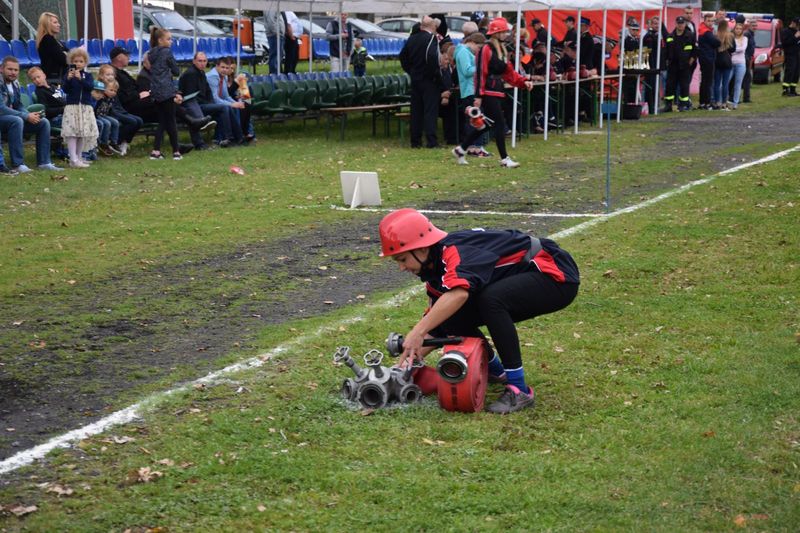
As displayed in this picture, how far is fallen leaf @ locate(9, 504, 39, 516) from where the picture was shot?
16.1ft

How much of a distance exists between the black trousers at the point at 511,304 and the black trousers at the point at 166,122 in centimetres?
1240

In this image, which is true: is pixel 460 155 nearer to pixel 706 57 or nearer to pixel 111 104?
pixel 111 104

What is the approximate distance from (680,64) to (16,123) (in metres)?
16.8

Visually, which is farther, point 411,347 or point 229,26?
point 229,26

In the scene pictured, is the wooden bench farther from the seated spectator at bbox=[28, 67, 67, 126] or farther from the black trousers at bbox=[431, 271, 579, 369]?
the black trousers at bbox=[431, 271, 579, 369]

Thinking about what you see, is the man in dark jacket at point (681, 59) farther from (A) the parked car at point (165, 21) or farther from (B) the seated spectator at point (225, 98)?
(A) the parked car at point (165, 21)

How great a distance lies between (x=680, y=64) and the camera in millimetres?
27172

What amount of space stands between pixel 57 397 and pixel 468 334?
94.0 inches

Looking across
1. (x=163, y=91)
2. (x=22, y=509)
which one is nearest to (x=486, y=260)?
(x=22, y=509)

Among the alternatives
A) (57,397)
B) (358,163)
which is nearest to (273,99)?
(358,163)

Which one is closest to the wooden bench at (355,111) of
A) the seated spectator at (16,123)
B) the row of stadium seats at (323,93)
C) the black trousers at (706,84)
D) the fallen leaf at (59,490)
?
the row of stadium seats at (323,93)

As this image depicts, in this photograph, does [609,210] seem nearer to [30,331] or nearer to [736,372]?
[736,372]

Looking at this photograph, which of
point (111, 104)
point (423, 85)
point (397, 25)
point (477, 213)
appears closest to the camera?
point (477, 213)

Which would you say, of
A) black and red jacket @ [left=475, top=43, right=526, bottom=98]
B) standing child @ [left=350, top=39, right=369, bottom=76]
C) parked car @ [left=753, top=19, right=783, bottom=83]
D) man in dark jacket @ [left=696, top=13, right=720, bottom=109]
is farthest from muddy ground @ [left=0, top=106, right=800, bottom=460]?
parked car @ [left=753, top=19, right=783, bottom=83]
